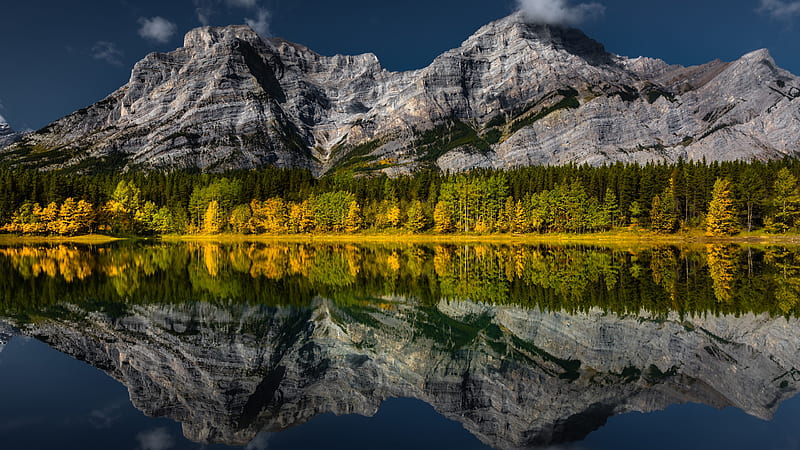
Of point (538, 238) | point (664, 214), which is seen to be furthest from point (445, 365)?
point (664, 214)

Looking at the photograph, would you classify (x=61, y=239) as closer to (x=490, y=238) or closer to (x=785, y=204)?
(x=490, y=238)

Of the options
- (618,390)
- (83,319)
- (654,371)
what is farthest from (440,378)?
(83,319)

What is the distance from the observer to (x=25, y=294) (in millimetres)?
30953

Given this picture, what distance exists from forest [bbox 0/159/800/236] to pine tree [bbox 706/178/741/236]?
23 centimetres

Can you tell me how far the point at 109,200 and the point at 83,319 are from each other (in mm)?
134508

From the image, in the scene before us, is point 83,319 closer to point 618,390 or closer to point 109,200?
point 618,390

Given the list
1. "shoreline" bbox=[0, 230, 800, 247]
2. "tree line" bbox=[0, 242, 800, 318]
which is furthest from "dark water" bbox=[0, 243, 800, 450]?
"shoreline" bbox=[0, 230, 800, 247]

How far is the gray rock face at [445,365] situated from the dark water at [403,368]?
3.3 inches

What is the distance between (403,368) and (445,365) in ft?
5.20

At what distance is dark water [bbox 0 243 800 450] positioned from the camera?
460 inches

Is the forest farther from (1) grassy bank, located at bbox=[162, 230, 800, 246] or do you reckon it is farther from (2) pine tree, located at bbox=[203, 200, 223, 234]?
(1) grassy bank, located at bbox=[162, 230, 800, 246]

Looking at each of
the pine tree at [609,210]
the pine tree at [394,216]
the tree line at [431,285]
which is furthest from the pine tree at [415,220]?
the tree line at [431,285]

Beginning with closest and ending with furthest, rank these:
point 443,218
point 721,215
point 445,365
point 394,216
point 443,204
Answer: point 445,365, point 721,215, point 443,218, point 443,204, point 394,216

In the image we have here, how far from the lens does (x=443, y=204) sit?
417 ft
